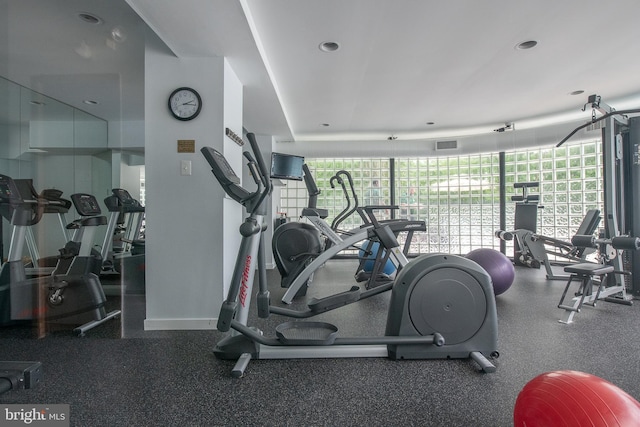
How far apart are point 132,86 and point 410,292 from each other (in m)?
3.83

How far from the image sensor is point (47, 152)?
309 cm

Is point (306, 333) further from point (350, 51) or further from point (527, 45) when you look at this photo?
point (527, 45)

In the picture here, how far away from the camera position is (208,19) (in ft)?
7.04

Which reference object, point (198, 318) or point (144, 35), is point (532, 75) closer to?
point (144, 35)

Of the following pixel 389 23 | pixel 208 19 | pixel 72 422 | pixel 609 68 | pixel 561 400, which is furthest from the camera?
pixel 609 68

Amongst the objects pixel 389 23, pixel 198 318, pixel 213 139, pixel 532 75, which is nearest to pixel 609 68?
pixel 532 75

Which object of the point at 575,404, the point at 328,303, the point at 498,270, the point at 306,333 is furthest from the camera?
the point at 498,270

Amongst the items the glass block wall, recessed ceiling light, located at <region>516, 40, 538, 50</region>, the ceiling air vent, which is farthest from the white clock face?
the ceiling air vent

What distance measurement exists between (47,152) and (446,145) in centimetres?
603

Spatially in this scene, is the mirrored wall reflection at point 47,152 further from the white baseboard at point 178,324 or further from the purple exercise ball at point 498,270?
the purple exercise ball at point 498,270

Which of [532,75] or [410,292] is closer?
[410,292]

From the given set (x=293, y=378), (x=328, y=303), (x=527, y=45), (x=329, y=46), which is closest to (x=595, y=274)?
(x=527, y=45)

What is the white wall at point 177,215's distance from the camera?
8.43 feet

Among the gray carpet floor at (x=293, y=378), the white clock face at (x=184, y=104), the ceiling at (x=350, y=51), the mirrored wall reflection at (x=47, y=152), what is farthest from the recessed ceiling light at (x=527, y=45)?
the mirrored wall reflection at (x=47, y=152)
